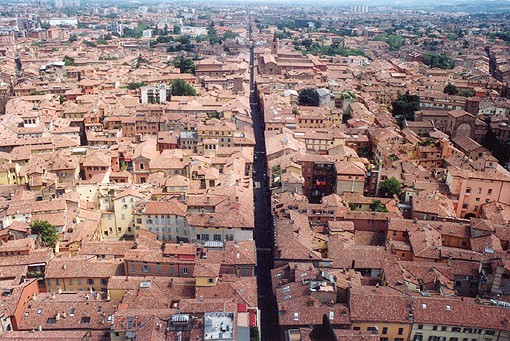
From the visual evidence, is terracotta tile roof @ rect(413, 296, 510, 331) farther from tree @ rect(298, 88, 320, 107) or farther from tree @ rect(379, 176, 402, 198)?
tree @ rect(298, 88, 320, 107)

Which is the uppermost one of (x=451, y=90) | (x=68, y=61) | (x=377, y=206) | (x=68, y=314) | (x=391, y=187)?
(x=68, y=61)

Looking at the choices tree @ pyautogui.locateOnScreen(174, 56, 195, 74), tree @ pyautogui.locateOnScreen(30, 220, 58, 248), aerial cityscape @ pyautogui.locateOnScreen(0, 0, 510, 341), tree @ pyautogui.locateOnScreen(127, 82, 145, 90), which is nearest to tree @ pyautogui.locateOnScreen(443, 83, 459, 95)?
aerial cityscape @ pyautogui.locateOnScreen(0, 0, 510, 341)

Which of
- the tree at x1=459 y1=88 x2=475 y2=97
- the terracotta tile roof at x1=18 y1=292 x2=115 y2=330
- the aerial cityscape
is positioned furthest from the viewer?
the tree at x1=459 y1=88 x2=475 y2=97

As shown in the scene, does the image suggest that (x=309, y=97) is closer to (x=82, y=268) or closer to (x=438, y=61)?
(x=82, y=268)

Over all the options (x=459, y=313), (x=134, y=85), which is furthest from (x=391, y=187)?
(x=134, y=85)

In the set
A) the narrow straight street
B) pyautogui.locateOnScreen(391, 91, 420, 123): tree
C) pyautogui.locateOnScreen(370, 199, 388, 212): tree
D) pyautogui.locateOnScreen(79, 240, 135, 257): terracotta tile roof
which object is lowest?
the narrow straight street

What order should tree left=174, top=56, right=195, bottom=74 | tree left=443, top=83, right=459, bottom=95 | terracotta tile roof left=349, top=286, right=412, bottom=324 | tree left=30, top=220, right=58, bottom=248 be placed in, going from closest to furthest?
terracotta tile roof left=349, top=286, right=412, bottom=324
tree left=30, top=220, right=58, bottom=248
tree left=443, top=83, right=459, bottom=95
tree left=174, top=56, right=195, bottom=74
